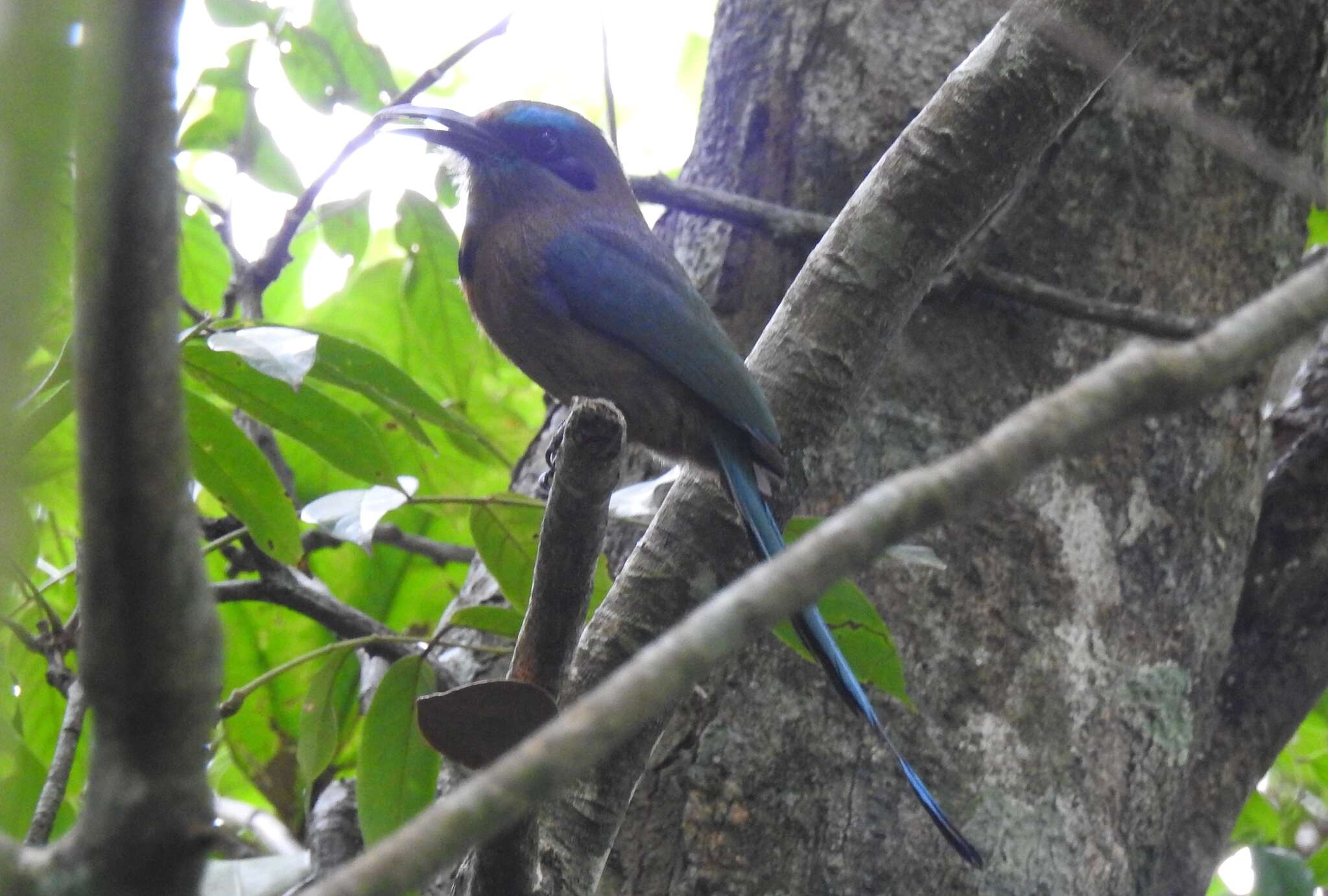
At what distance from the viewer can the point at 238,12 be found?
10.8 feet

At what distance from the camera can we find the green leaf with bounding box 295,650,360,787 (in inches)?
104

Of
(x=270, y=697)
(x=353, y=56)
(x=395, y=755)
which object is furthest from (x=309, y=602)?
(x=353, y=56)

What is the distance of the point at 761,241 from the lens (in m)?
3.04

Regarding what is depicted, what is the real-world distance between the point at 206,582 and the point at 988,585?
6.86ft

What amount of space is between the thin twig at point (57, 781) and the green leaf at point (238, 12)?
175cm

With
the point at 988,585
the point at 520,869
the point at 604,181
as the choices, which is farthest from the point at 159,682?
the point at 604,181

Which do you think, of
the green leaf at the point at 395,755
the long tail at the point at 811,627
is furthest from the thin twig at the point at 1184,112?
the green leaf at the point at 395,755

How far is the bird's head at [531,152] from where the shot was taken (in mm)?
3357

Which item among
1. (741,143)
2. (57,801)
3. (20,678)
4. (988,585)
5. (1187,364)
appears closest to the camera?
(1187,364)

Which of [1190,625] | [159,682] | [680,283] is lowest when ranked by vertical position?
[1190,625]

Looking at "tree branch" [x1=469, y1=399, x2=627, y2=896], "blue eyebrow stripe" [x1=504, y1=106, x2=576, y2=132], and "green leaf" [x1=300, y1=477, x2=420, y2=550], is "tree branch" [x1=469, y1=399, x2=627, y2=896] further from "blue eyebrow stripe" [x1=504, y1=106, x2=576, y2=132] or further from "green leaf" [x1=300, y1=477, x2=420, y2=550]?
"blue eyebrow stripe" [x1=504, y1=106, x2=576, y2=132]

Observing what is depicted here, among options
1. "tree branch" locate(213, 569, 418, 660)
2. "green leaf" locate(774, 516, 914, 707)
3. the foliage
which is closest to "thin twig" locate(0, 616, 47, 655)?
the foliage

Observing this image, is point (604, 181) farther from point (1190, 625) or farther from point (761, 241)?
point (1190, 625)

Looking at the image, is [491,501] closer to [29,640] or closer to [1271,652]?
[29,640]
